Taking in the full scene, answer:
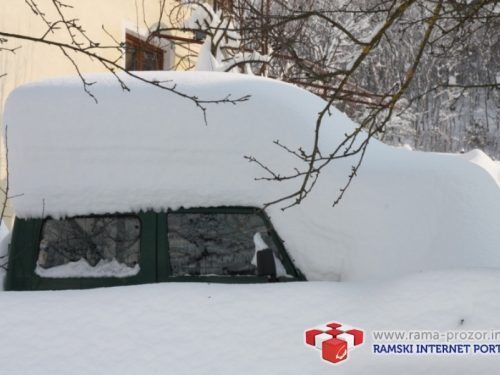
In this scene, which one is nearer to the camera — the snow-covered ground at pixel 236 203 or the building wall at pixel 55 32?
the snow-covered ground at pixel 236 203

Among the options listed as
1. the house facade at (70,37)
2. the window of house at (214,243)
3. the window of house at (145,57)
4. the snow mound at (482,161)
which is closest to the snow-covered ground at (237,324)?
the window of house at (214,243)

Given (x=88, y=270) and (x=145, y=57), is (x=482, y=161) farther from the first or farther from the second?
(x=145, y=57)

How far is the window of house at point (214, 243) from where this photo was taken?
9.32 ft

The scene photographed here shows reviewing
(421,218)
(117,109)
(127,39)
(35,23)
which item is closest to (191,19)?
(127,39)

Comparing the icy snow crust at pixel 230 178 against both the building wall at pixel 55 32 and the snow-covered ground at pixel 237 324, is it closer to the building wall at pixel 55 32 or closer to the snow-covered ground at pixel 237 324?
the snow-covered ground at pixel 237 324

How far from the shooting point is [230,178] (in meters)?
2.88

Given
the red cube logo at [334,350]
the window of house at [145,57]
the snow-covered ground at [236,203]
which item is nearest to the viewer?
the red cube logo at [334,350]

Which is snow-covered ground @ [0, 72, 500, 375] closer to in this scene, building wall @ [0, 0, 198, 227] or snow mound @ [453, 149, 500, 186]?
snow mound @ [453, 149, 500, 186]

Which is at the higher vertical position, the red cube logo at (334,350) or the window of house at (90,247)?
the window of house at (90,247)

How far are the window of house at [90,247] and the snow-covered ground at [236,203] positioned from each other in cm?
8

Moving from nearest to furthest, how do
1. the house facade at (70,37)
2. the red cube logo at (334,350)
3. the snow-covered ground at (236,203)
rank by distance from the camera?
the red cube logo at (334,350) → the snow-covered ground at (236,203) → the house facade at (70,37)

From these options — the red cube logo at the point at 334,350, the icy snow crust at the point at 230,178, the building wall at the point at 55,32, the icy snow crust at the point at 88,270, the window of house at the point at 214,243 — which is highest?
the building wall at the point at 55,32

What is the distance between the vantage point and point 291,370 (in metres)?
2.09

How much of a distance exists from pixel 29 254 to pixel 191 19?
6.23 m
